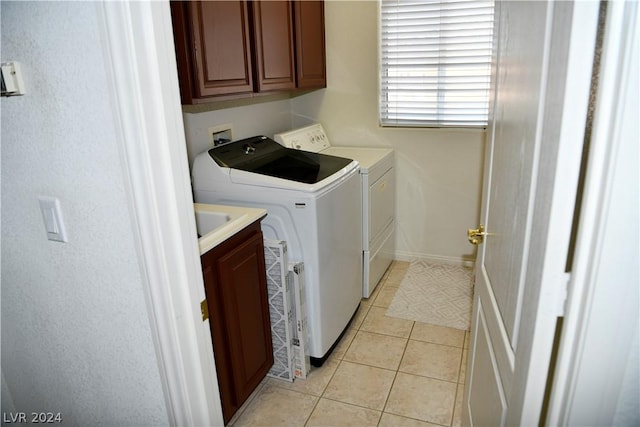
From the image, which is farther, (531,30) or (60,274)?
(60,274)

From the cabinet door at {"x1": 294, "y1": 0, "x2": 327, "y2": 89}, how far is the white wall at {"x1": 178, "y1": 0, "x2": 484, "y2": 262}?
11 centimetres

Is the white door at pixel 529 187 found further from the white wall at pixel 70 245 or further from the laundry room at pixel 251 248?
the white wall at pixel 70 245

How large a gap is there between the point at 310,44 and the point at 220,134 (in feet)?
2.88

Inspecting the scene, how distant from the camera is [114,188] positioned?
3.06ft

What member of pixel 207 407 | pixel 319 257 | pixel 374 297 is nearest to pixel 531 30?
pixel 207 407

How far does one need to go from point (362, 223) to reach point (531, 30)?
Result: 1859 mm

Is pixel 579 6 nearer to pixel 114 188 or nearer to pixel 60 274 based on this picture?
pixel 114 188

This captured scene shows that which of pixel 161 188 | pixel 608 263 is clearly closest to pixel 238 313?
pixel 161 188

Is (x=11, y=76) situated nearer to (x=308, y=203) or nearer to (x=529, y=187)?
(x=529, y=187)

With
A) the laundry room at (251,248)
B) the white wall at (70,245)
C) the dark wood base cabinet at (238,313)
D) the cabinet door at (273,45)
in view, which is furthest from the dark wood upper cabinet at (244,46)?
the white wall at (70,245)

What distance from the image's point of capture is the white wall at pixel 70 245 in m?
0.90

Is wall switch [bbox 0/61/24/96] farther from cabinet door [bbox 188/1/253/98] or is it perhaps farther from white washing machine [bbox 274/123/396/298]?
white washing machine [bbox 274/123/396/298]

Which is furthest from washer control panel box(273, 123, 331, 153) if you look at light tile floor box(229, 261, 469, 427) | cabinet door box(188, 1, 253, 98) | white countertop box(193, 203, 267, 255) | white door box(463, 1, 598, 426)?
white door box(463, 1, 598, 426)

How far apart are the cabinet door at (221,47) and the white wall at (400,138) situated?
2.27 feet
